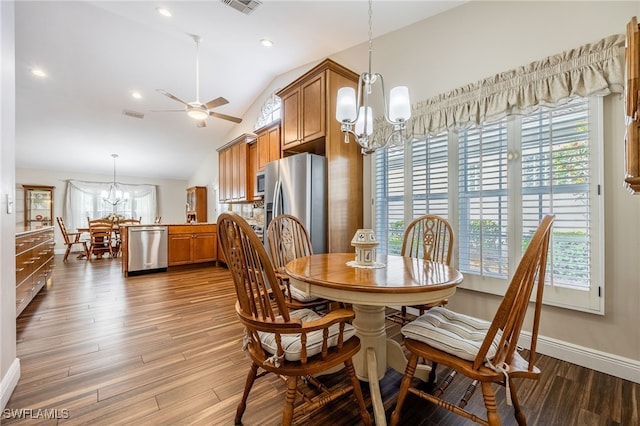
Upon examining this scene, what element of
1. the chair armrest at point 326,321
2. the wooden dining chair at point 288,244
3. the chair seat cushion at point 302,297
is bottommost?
the chair seat cushion at point 302,297

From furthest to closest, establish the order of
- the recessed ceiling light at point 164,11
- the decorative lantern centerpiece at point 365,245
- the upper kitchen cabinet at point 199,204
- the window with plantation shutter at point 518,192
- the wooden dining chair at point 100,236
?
1. the upper kitchen cabinet at point 199,204
2. the wooden dining chair at point 100,236
3. the recessed ceiling light at point 164,11
4. the window with plantation shutter at point 518,192
5. the decorative lantern centerpiece at point 365,245

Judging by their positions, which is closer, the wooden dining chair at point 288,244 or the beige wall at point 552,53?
the beige wall at point 552,53

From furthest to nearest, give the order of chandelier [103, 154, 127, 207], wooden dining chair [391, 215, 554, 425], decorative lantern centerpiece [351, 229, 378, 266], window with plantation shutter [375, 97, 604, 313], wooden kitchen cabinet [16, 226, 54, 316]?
chandelier [103, 154, 127, 207], wooden kitchen cabinet [16, 226, 54, 316], window with plantation shutter [375, 97, 604, 313], decorative lantern centerpiece [351, 229, 378, 266], wooden dining chair [391, 215, 554, 425]

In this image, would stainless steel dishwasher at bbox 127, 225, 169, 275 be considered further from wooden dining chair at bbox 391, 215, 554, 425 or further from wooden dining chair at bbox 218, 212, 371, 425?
wooden dining chair at bbox 391, 215, 554, 425

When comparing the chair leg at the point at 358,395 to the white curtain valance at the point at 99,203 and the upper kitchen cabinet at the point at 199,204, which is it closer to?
the upper kitchen cabinet at the point at 199,204

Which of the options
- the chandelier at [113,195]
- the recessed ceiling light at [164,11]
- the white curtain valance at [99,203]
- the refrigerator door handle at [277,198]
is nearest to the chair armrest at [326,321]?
the refrigerator door handle at [277,198]

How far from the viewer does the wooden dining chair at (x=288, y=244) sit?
6.27ft

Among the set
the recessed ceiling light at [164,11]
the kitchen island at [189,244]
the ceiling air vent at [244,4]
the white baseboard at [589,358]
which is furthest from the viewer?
the kitchen island at [189,244]

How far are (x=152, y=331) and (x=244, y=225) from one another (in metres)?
2.06

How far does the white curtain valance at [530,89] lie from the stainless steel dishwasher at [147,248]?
4.54m

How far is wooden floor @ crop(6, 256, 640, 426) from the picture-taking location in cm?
136

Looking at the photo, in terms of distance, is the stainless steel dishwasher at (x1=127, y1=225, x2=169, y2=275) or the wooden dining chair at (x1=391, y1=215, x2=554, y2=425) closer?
the wooden dining chair at (x1=391, y1=215, x2=554, y2=425)

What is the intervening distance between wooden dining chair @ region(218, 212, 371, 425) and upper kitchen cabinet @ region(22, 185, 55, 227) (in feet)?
30.6

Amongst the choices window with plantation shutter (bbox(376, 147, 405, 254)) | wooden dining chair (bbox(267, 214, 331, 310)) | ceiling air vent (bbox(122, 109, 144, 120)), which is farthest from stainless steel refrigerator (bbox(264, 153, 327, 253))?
ceiling air vent (bbox(122, 109, 144, 120))
